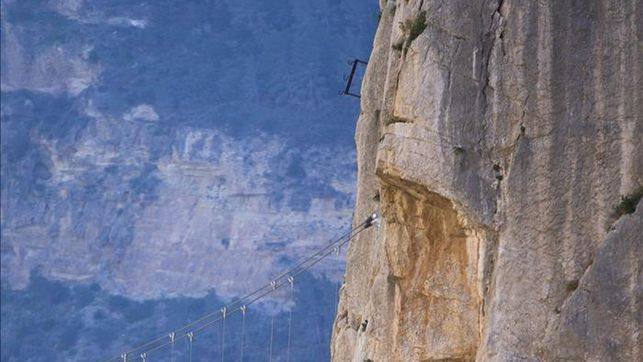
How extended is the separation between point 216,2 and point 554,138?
427ft

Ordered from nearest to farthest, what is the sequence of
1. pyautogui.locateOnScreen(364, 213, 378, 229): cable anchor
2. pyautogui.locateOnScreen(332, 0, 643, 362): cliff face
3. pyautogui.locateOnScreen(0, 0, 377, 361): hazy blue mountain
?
pyautogui.locateOnScreen(332, 0, 643, 362): cliff face, pyautogui.locateOnScreen(364, 213, 378, 229): cable anchor, pyautogui.locateOnScreen(0, 0, 377, 361): hazy blue mountain

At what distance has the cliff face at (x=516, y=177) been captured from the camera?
27891mm

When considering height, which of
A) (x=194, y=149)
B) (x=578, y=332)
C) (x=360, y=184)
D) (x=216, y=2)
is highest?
(x=216, y=2)

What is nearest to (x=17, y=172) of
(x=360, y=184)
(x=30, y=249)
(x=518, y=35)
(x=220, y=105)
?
(x=30, y=249)

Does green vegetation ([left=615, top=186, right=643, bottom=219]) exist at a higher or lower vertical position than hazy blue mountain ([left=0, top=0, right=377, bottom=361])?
lower

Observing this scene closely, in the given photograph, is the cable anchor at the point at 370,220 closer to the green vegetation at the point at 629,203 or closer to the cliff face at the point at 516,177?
the cliff face at the point at 516,177

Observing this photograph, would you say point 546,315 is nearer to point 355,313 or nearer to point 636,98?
point 636,98

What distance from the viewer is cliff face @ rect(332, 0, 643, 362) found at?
1098 inches

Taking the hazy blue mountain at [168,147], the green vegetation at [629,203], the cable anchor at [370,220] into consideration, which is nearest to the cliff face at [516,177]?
the green vegetation at [629,203]

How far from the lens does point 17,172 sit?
151125 mm

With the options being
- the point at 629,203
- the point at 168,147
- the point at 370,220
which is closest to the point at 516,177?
the point at 629,203

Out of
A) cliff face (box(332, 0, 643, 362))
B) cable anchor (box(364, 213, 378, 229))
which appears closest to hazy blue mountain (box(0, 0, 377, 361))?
cable anchor (box(364, 213, 378, 229))

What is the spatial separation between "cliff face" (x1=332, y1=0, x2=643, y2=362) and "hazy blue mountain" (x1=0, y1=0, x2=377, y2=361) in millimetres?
106475

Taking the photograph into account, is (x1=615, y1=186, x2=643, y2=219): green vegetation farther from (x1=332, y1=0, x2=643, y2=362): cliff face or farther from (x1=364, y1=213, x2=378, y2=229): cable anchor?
(x1=364, y1=213, x2=378, y2=229): cable anchor
